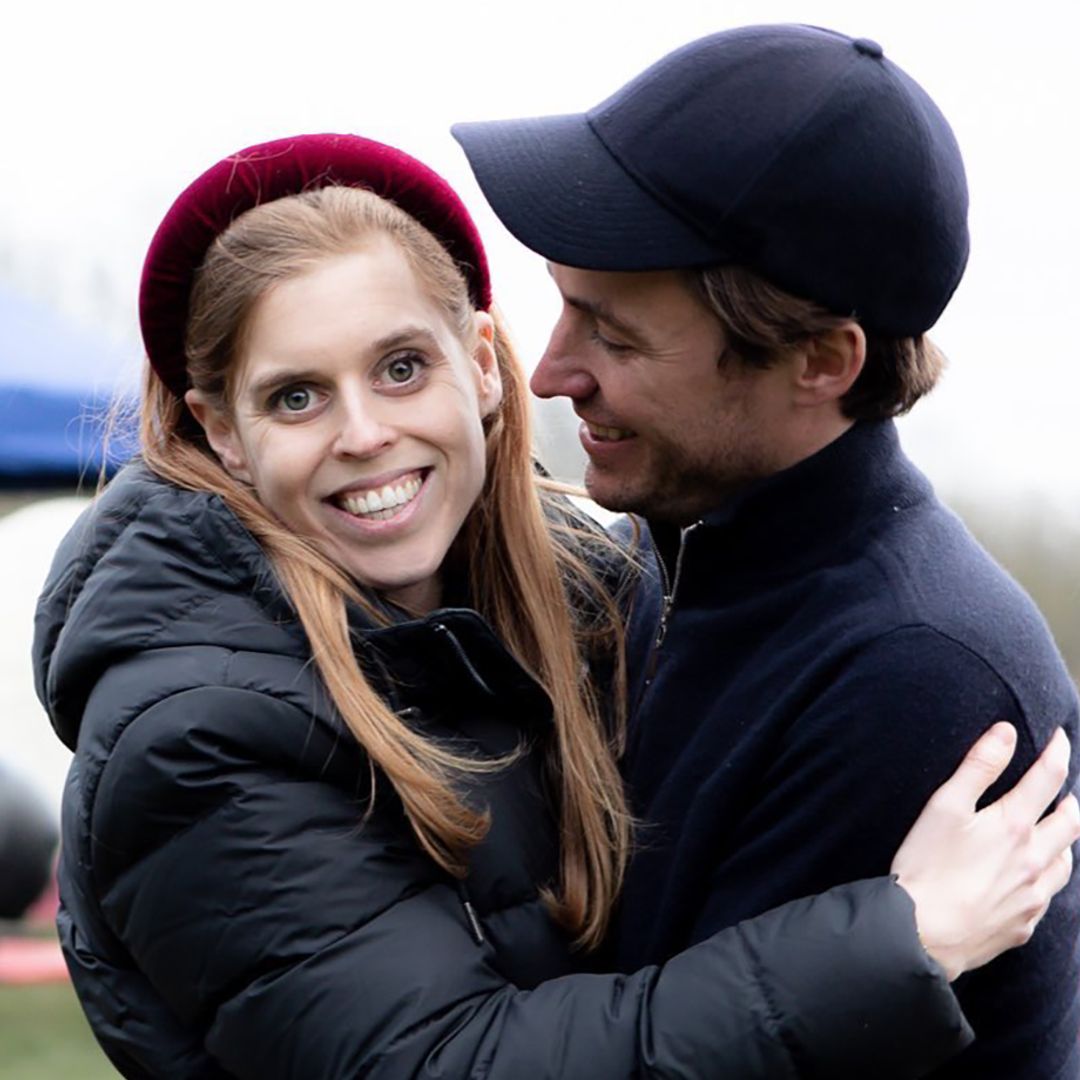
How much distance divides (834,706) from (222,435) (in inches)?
33.7

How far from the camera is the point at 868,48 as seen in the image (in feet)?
7.07

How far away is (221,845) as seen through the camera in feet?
6.41

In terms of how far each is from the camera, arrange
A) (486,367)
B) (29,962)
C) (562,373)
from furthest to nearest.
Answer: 1. (29,962)
2. (486,367)
3. (562,373)

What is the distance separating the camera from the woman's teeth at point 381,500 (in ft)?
7.38

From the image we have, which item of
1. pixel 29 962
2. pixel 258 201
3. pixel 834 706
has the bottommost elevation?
pixel 29 962

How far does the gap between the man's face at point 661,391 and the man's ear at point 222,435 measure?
388 mm

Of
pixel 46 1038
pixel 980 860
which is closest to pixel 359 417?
pixel 980 860

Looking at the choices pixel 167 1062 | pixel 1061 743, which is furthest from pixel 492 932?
pixel 1061 743

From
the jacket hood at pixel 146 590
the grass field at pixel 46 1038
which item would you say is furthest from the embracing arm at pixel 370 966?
the grass field at pixel 46 1038

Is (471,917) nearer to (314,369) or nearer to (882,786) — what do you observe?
(882,786)

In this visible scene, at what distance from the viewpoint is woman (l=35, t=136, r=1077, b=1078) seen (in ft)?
6.35

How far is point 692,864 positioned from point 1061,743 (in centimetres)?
46

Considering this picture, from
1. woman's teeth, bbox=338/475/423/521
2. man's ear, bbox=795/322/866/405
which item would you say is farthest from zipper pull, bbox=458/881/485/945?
man's ear, bbox=795/322/866/405

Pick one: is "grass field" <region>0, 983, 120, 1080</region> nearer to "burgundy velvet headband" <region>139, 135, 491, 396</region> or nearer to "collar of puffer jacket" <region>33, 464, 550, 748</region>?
"collar of puffer jacket" <region>33, 464, 550, 748</region>
